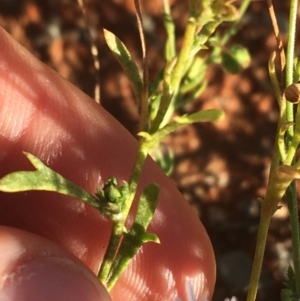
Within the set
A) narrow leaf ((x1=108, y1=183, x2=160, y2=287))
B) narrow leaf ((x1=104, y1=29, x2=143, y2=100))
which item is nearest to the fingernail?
narrow leaf ((x1=108, y1=183, x2=160, y2=287))

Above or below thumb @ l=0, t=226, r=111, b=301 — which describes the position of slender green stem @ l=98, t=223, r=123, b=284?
above

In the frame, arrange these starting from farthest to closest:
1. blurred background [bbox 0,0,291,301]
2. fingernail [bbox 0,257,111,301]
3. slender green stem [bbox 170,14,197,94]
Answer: blurred background [bbox 0,0,291,301] < fingernail [bbox 0,257,111,301] < slender green stem [bbox 170,14,197,94]

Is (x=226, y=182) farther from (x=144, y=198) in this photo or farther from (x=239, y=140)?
(x=144, y=198)

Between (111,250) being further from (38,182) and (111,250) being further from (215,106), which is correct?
(215,106)

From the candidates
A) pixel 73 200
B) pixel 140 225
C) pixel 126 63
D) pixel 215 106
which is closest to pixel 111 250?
pixel 140 225

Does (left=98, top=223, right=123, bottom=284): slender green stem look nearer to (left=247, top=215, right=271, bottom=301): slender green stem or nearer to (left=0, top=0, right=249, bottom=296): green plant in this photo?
→ (left=0, top=0, right=249, bottom=296): green plant

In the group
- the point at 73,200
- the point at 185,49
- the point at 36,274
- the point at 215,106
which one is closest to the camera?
the point at 185,49
